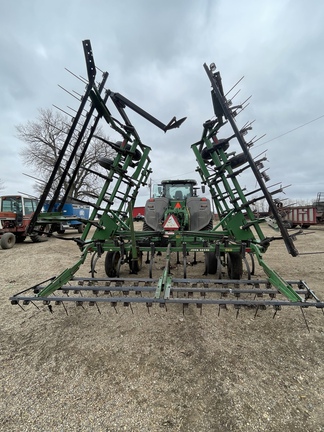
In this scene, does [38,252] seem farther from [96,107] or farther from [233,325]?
[233,325]

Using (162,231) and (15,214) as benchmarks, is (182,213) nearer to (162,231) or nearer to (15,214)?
(162,231)

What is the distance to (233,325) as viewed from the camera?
280cm

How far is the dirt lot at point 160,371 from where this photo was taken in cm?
159

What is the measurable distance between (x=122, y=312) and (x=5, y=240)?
341 inches

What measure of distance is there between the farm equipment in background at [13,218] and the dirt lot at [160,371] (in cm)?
768

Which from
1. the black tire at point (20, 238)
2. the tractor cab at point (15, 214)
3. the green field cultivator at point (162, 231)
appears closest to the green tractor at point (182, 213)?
the green field cultivator at point (162, 231)

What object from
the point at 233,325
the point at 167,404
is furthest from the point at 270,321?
the point at 167,404

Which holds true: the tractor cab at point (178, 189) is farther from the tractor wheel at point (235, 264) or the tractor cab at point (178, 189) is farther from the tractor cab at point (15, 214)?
the tractor cab at point (15, 214)

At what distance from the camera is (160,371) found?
2.04 meters

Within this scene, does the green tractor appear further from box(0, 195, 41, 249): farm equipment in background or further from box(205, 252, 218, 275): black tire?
box(0, 195, 41, 249): farm equipment in background

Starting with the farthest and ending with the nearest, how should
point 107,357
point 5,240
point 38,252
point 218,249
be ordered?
1. point 5,240
2. point 38,252
3. point 218,249
4. point 107,357

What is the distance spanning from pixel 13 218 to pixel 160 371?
36.2 feet

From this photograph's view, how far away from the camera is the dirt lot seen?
1.59 metres

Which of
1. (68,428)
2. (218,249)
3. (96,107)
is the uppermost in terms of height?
(96,107)
